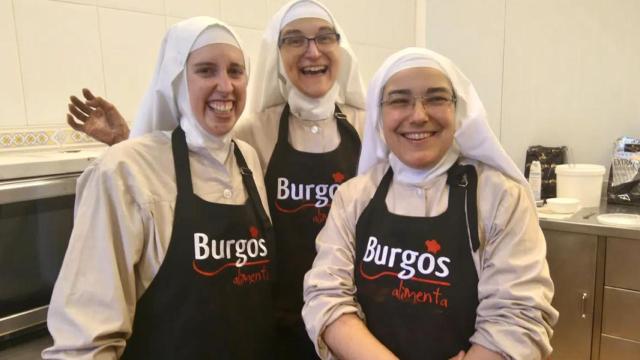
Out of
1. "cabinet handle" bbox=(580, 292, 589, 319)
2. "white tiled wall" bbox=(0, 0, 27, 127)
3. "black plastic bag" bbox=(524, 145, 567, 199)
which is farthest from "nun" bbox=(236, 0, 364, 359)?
"black plastic bag" bbox=(524, 145, 567, 199)

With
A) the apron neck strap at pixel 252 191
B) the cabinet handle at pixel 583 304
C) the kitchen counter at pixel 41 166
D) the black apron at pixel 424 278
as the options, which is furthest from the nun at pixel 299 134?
the cabinet handle at pixel 583 304

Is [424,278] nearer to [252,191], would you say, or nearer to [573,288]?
[252,191]

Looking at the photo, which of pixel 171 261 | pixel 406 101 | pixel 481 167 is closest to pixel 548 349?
pixel 481 167

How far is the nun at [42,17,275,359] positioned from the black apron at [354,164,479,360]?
313 mm

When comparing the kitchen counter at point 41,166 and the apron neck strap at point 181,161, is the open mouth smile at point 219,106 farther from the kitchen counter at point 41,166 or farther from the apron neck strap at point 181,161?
the kitchen counter at point 41,166

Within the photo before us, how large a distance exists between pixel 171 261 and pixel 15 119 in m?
0.98

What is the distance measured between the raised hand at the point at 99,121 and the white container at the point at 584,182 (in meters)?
2.33

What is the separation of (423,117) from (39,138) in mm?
1405

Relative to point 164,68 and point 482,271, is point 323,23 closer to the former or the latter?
point 164,68

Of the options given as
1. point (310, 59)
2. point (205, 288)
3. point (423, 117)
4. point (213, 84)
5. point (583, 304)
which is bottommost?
point (583, 304)

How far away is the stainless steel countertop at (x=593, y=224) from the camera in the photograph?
227 cm

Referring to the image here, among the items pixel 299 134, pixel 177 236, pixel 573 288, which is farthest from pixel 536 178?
pixel 177 236

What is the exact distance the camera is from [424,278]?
1228 millimetres

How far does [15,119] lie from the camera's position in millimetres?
1734
